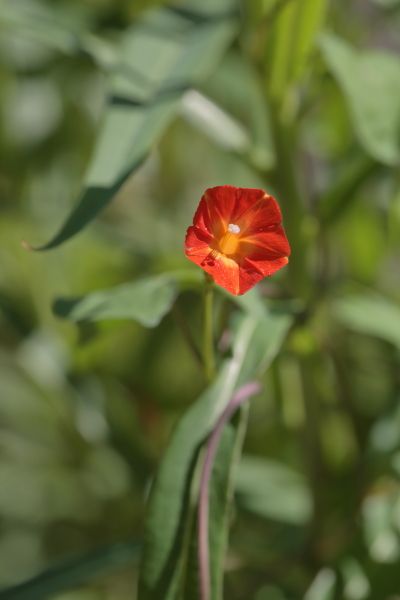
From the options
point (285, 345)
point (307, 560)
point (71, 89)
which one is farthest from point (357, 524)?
point (71, 89)

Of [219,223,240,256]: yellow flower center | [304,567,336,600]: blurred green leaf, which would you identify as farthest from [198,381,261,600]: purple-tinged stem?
[304,567,336,600]: blurred green leaf

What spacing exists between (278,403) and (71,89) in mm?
594

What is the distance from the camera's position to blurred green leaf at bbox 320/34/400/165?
0.64 meters

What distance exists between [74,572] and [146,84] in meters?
0.37

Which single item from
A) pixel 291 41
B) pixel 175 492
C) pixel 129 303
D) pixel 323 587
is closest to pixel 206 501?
pixel 175 492

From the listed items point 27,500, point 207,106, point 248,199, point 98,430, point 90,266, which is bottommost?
point 27,500

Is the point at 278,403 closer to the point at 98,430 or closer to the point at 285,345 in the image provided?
the point at 285,345

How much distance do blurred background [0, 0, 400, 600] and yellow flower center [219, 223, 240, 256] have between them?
0.41 ft

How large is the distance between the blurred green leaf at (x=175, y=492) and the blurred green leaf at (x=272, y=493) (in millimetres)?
287

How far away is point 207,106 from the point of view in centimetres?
77

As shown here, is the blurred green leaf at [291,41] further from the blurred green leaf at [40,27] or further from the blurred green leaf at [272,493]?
the blurred green leaf at [272,493]

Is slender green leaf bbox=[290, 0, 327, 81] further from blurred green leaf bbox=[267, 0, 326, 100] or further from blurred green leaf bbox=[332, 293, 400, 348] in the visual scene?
blurred green leaf bbox=[332, 293, 400, 348]

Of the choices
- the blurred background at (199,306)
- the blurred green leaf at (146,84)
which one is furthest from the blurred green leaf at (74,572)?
the blurred green leaf at (146,84)

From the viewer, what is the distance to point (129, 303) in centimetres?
55
